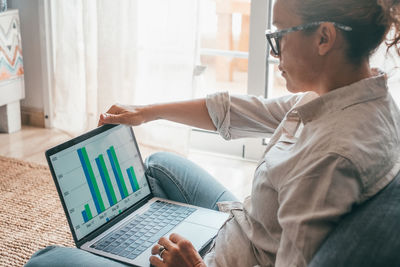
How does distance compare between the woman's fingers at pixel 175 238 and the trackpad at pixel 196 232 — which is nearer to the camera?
the woman's fingers at pixel 175 238

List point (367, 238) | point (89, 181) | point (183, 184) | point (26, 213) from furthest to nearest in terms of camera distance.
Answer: point (26, 213), point (183, 184), point (89, 181), point (367, 238)

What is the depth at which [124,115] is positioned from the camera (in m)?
1.41

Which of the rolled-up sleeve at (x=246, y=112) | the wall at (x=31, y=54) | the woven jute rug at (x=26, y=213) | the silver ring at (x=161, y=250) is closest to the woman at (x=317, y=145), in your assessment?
the silver ring at (x=161, y=250)

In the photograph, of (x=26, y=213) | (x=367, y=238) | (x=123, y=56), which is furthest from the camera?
(x=123, y=56)

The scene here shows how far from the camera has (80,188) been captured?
124 centimetres

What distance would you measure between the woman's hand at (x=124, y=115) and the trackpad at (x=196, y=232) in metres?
0.30

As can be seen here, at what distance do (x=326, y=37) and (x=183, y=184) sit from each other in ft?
2.13

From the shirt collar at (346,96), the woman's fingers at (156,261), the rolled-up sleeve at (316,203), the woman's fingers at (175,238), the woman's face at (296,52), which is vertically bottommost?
the woman's fingers at (156,261)

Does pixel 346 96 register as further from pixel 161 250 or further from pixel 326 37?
pixel 161 250

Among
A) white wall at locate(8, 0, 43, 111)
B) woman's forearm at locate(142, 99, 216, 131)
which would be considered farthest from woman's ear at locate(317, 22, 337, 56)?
white wall at locate(8, 0, 43, 111)

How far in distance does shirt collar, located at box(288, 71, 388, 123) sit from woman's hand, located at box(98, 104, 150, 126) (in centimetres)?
52

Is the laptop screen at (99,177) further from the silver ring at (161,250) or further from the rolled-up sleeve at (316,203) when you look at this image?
the rolled-up sleeve at (316,203)

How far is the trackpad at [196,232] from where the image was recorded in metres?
1.30

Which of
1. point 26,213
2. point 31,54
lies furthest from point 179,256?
point 31,54
